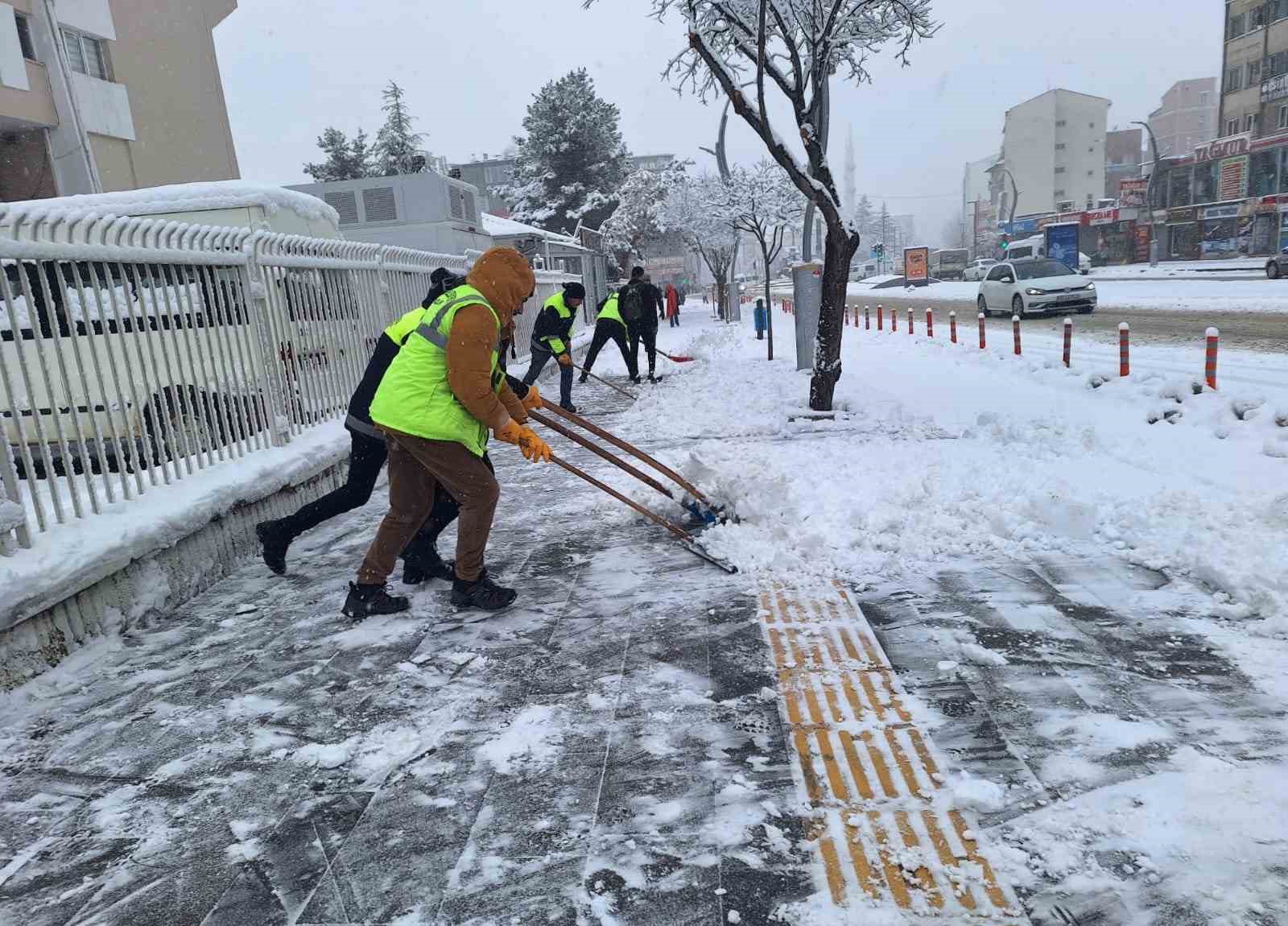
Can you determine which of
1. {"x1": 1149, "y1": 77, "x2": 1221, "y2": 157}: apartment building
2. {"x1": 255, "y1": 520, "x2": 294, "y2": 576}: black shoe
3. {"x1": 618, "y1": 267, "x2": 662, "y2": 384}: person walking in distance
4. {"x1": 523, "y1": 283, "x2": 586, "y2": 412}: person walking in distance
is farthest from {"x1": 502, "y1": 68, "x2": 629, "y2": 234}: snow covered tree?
{"x1": 1149, "y1": 77, "x2": 1221, "y2": 157}: apartment building

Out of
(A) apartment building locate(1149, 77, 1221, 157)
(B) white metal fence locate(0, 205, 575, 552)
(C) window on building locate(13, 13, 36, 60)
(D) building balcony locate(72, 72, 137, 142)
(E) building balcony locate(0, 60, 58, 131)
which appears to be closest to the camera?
(B) white metal fence locate(0, 205, 575, 552)

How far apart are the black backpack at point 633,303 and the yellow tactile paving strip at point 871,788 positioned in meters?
8.82

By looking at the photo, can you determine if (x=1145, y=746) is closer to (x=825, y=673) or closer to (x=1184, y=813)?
(x=1184, y=813)

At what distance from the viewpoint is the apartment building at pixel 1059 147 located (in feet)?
243

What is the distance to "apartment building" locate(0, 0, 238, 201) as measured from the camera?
15.8 meters

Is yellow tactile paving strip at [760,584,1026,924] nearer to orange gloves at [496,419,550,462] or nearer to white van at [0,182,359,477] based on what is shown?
orange gloves at [496,419,550,462]

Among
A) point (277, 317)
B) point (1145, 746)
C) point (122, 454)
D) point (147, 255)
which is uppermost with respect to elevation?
point (147, 255)

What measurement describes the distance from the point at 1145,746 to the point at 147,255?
5.17 metres

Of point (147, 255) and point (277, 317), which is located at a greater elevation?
point (147, 255)

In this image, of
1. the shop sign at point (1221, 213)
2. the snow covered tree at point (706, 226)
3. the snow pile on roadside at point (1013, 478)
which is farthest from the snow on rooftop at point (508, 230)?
the shop sign at point (1221, 213)

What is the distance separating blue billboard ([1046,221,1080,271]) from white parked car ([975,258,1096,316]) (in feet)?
69.5

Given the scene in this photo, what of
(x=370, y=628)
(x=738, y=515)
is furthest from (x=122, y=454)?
(x=738, y=515)

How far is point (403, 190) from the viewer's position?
70.4 ft

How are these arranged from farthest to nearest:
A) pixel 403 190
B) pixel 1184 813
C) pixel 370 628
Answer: pixel 403 190 < pixel 370 628 < pixel 1184 813
